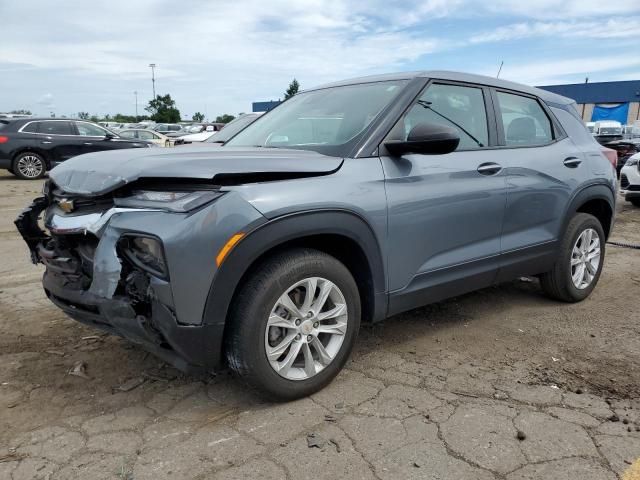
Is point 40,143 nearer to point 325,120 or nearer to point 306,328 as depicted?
point 325,120

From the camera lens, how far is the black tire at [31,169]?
43.3ft

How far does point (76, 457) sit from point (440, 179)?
2.38m

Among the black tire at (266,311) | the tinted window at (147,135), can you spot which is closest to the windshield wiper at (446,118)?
the black tire at (266,311)

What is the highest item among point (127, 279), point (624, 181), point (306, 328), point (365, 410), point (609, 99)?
point (609, 99)

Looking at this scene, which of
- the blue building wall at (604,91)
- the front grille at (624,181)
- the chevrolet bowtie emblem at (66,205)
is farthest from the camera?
the blue building wall at (604,91)

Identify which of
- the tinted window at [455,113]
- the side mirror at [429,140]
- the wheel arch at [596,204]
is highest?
the tinted window at [455,113]

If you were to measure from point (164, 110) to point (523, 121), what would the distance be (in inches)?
2480

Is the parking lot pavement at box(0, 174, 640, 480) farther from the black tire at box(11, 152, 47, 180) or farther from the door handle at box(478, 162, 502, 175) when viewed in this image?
the black tire at box(11, 152, 47, 180)

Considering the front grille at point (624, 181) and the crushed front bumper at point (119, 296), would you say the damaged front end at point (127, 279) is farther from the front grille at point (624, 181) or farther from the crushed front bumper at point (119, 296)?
the front grille at point (624, 181)

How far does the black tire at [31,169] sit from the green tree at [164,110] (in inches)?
1963

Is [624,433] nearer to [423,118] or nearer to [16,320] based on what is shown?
[423,118]

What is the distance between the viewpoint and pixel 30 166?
13.4 m

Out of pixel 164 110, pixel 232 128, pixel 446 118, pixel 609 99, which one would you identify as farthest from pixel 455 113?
pixel 164 110

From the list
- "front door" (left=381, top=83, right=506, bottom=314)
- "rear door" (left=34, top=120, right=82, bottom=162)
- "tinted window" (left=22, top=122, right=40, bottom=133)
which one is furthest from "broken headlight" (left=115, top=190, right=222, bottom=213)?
"tinted window" (left=22, top=122, right=40, bottom=133)
